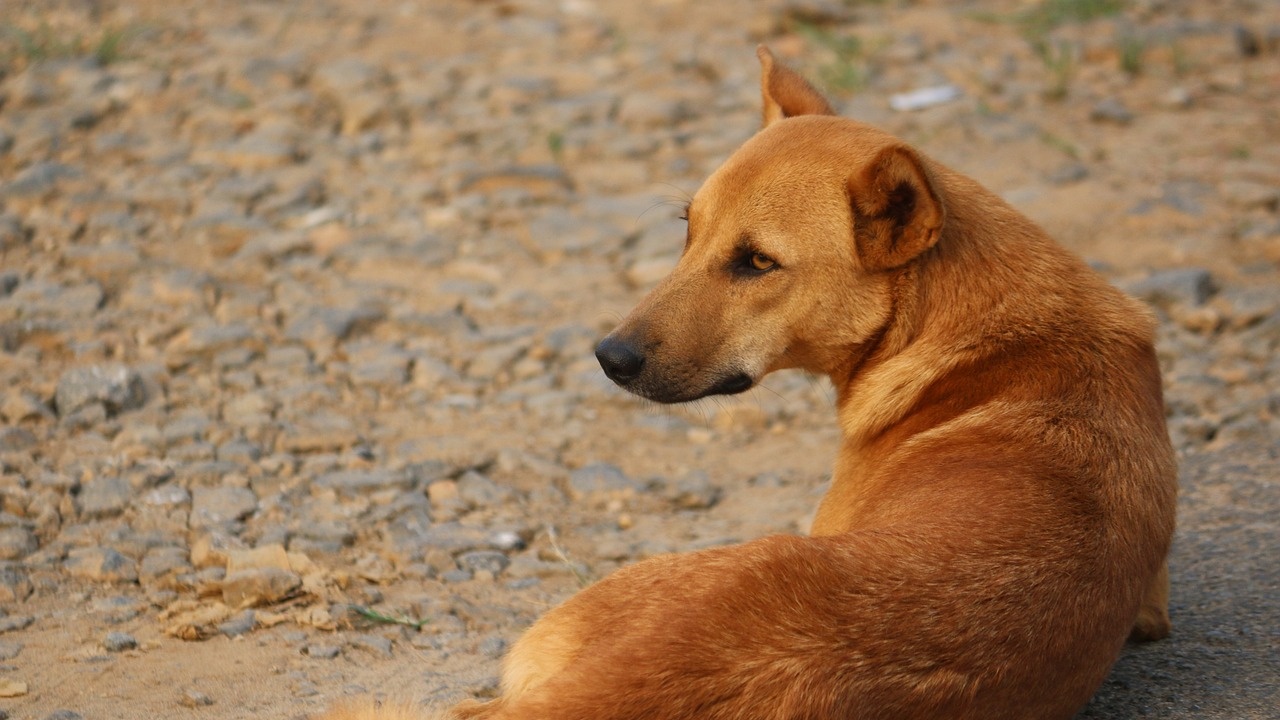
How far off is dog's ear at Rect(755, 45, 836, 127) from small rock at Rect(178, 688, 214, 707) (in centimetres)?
274

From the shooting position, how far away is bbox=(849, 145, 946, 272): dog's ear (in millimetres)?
3814

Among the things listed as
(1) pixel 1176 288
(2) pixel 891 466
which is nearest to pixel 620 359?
(2) pixel 891 466

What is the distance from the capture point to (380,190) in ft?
25.2

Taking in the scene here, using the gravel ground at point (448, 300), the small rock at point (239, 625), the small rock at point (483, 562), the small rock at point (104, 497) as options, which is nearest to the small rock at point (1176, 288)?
the gravel ground at point (448, 300)

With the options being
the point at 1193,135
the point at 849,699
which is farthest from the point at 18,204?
the point at 1193,135

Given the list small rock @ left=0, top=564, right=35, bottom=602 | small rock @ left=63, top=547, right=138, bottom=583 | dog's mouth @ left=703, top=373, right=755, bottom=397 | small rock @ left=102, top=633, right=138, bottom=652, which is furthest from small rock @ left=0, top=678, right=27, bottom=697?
dog's mouth @ left=703, top=373, right=755, bottom=397

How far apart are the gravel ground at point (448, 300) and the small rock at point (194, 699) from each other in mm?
17

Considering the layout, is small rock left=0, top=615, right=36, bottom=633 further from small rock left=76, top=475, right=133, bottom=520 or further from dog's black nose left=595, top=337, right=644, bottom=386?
dog's black nose left=595, top=337, right=644, bottom=386

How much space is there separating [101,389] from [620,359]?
8.95 feet

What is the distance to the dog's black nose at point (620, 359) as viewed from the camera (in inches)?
162

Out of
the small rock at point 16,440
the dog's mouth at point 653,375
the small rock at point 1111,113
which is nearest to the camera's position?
the dog's mouth at point 653,375

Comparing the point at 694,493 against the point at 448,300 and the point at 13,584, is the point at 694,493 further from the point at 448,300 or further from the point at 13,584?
the point at 13,584

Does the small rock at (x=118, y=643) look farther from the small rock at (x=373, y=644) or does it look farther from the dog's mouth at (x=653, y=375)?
the dog's mouth at (x=653, y=375)

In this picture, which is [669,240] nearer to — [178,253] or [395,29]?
[178,253]
